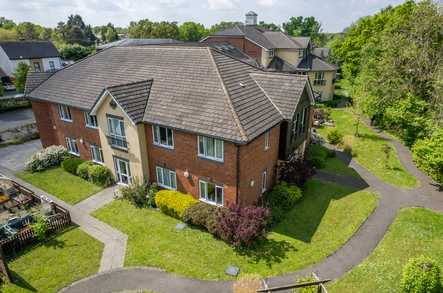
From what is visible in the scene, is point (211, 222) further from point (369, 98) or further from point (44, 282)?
point (369, 98)

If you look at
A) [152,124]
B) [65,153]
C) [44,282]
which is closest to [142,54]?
[152,124]

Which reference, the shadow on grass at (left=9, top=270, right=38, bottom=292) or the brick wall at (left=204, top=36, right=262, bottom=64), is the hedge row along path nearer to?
the shadow on grass at (left=9, top=270, right=38, bottom=292)

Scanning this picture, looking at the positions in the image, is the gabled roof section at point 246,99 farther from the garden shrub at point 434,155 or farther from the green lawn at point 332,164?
the garden shrub at point 434,155

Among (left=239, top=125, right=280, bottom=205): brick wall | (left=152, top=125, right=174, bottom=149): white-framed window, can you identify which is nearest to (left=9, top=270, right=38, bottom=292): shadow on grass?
(left=152, top=125, right=174, bottom=149): white-framed window

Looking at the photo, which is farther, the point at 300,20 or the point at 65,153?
the point at 300,20

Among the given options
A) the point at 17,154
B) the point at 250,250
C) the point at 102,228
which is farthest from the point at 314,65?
the point at 17,154

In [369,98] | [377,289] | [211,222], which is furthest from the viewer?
[369,98]

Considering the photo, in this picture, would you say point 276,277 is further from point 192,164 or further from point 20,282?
point 20,282

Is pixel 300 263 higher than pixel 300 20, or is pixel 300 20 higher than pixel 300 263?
pixel 300 20
